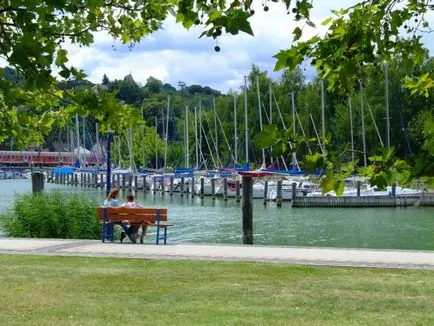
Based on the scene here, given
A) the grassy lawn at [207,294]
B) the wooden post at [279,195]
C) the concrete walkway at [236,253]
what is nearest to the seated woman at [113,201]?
the concrete walkway at [236,253]

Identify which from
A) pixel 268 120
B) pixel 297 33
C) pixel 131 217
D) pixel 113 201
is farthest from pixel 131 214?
pixel 268 120

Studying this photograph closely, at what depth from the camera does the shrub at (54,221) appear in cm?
2217

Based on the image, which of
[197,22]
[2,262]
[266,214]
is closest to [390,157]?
[197,22]

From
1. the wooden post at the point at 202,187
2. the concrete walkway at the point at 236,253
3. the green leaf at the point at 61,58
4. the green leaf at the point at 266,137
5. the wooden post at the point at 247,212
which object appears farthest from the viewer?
the wooden post at the point at 202,187

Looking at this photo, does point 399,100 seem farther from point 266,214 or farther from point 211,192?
point 266,214

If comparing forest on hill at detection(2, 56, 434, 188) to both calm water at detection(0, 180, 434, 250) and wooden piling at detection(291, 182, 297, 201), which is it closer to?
wooden piling at detection(291, 182, 297, 201)

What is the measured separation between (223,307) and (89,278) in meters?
3.06

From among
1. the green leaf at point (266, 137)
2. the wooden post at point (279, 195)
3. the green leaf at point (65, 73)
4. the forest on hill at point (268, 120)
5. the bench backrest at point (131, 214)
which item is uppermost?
the forest on hill at point (268, 120)

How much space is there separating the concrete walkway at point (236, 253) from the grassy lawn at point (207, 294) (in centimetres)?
97

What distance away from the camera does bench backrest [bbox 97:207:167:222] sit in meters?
18.4

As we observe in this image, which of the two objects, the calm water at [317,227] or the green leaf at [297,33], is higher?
the green leaf at [297,33]

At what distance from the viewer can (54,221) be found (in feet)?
73.2

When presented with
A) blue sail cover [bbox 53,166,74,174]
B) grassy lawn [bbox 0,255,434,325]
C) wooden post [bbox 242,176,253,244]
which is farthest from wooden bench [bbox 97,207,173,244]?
blue sail cover [bbox 53,166,74,174]

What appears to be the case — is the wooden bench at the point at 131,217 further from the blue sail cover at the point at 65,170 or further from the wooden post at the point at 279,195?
the blue sail cover at the point at 65,170
